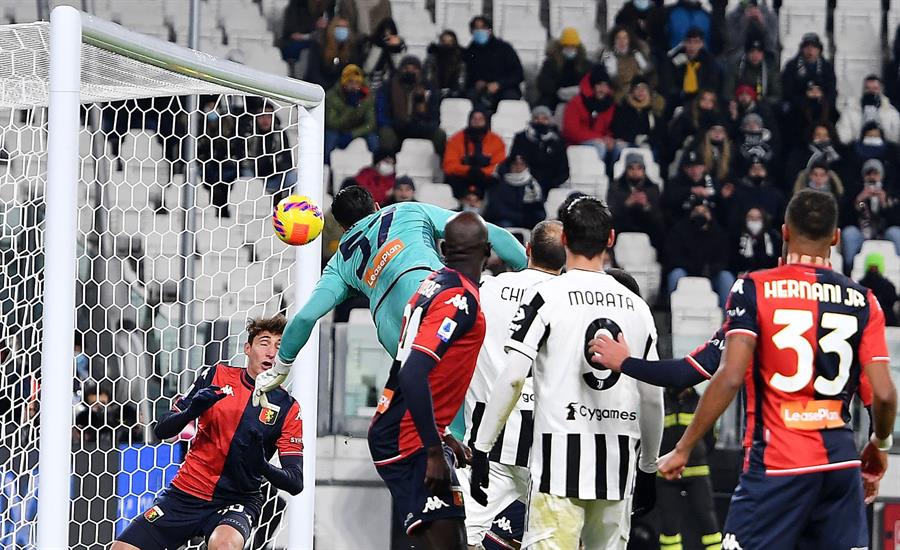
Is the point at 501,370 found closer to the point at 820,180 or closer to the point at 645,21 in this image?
the point at 820,180

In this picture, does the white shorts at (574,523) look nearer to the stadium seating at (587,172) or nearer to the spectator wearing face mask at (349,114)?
the stadium seating at (587,172)

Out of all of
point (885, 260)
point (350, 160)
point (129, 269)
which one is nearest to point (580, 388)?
point (129, 269)

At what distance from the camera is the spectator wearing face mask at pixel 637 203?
38.9ft

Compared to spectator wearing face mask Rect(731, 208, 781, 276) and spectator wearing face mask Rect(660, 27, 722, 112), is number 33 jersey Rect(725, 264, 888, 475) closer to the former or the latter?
spectator wearing face mask Rect(731, 208, 781, 276)

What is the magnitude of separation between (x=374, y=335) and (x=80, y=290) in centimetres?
225

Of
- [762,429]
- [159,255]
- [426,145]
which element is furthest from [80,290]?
[762,429]

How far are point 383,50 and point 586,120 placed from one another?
2151mm

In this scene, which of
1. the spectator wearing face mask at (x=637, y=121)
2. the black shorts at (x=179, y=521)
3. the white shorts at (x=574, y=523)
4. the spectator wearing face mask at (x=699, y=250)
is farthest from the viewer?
the spectator wearing face mask at (x=637, y=121)

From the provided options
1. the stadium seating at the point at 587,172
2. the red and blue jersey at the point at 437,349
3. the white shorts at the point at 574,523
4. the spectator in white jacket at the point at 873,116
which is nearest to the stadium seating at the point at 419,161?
the stadium seating at the point at 587,172

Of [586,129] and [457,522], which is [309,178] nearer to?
[457,522]

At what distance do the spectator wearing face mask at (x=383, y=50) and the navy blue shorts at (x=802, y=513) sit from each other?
9121 mm

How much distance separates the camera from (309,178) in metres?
7.05

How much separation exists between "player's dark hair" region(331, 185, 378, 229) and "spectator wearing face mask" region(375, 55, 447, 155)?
6.60 metres

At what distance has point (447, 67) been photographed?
12992 mm
